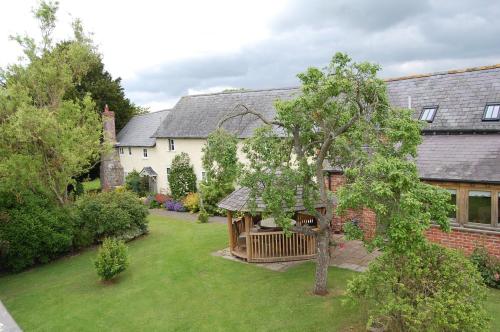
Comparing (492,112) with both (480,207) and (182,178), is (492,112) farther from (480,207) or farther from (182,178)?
(182,178)

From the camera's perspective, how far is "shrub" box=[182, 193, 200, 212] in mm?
27422

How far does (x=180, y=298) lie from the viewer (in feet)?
41.7

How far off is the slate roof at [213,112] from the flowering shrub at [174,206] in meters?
5.20

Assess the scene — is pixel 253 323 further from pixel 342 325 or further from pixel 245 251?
pixel 245 251

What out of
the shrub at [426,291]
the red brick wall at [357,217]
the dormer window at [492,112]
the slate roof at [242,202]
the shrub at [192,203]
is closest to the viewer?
the shrub at [426,291]

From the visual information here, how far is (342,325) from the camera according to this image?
10.2m

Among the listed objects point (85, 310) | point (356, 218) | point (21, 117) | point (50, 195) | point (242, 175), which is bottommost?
point (85, 310)

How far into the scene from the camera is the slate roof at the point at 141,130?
35406 millimetres

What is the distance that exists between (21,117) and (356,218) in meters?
15.1

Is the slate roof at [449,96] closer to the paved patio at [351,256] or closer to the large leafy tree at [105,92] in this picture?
the paved patio at [351,256]

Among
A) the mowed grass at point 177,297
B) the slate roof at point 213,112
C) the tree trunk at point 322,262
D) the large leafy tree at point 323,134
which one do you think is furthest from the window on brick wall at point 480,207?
the slate roof at point 213,112

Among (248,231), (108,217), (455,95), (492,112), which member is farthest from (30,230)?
(492,112)

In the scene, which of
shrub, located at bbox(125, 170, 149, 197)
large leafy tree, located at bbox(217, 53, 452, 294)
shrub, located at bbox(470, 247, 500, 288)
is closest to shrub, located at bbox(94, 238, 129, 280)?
large leafy tree, located at bbox(217, 53, 452, 294)

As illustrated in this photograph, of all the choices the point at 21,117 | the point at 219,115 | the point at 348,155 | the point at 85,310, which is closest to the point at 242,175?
the point at 348,155
